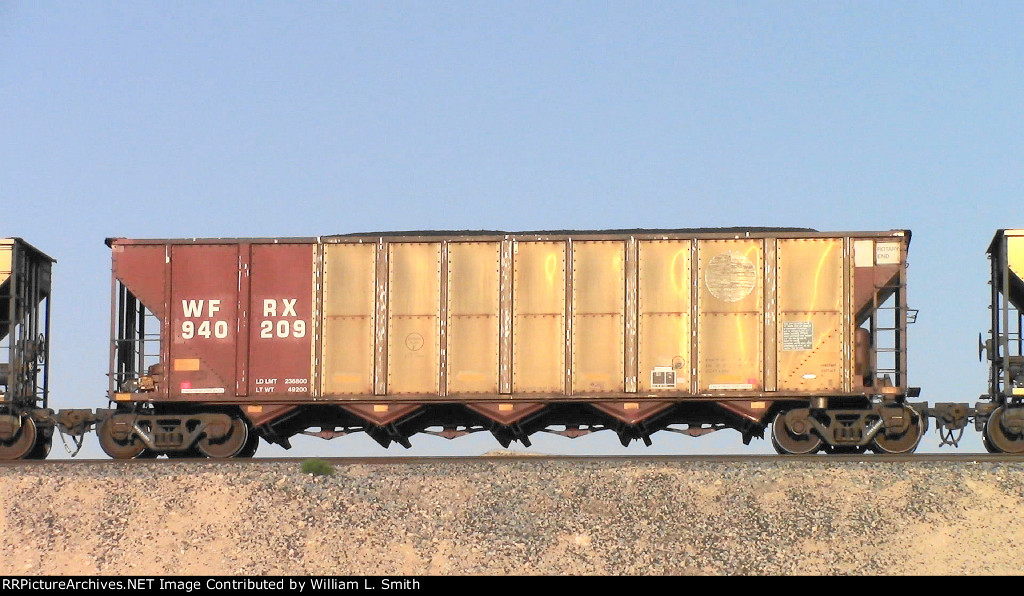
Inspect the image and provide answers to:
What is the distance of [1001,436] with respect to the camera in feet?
64.1

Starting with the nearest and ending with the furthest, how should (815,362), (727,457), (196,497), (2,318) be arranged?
(196,497) → (727,457) → (815,362) → (2,318)

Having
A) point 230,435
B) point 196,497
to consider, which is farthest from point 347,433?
point 196,497

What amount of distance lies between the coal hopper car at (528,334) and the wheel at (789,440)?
3 centimetres

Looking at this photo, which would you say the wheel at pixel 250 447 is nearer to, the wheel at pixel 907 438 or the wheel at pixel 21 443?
the wheel at pixel 21 443

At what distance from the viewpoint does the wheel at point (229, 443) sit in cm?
2036

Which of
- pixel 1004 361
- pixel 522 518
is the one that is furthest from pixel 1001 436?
pixel 522 518

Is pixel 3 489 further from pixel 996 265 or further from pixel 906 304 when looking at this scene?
pixel 996 265

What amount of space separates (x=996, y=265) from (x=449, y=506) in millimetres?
10389

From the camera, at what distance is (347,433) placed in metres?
20.8

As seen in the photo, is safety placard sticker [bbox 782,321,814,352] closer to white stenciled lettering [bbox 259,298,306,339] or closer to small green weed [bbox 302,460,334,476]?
small green weed [bbox 302,460,334,476]

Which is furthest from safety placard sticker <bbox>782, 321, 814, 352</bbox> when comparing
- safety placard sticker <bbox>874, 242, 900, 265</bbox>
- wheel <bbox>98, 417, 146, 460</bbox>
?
wheel <bbox>98, 417, 146, 460</bbox>

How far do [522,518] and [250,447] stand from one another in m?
7.08

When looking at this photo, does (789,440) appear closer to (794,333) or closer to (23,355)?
(794,333)

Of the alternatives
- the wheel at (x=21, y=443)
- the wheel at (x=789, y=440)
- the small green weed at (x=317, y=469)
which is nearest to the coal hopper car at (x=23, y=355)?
the wheel at (x=21, y=443)
